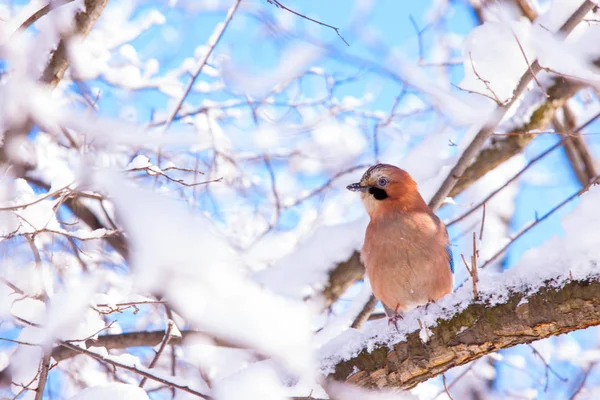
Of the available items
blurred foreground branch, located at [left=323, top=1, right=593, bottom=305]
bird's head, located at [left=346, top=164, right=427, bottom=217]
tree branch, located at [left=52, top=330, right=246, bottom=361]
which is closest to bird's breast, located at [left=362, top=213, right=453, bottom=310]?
bird's head, located at [left=346, top=164, right=427, bottom=217]

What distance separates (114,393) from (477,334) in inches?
59.0

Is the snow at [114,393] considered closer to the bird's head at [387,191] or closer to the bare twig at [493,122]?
the bird's head at [387,191]

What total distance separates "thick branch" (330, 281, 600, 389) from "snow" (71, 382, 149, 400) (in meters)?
1.05

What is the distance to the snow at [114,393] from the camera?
7.81 feet

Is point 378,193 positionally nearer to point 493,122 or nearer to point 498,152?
point 493,122

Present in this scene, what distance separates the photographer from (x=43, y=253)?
14.8ft

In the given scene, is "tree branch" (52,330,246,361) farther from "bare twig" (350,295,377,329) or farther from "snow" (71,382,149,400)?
"snow" (71,382,149,400)

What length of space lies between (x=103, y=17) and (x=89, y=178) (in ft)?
9.76

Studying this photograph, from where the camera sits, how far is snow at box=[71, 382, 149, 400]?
238 cm

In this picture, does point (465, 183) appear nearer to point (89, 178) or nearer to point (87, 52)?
point (87, 52)

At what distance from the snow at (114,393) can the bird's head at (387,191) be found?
93.0 inches

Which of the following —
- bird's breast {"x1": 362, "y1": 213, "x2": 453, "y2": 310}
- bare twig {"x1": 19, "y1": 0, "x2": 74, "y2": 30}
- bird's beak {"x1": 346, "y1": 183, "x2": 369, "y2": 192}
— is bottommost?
bird's breast {"x1": 362, "y1": 213, "x2": 453, "y2": 310}

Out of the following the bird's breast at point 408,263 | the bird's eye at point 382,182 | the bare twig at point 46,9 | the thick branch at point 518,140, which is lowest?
the bird's breast at point 408,263

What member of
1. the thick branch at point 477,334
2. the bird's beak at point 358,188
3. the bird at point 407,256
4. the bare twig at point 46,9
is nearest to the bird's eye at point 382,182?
the bird's beak at point 358,188
